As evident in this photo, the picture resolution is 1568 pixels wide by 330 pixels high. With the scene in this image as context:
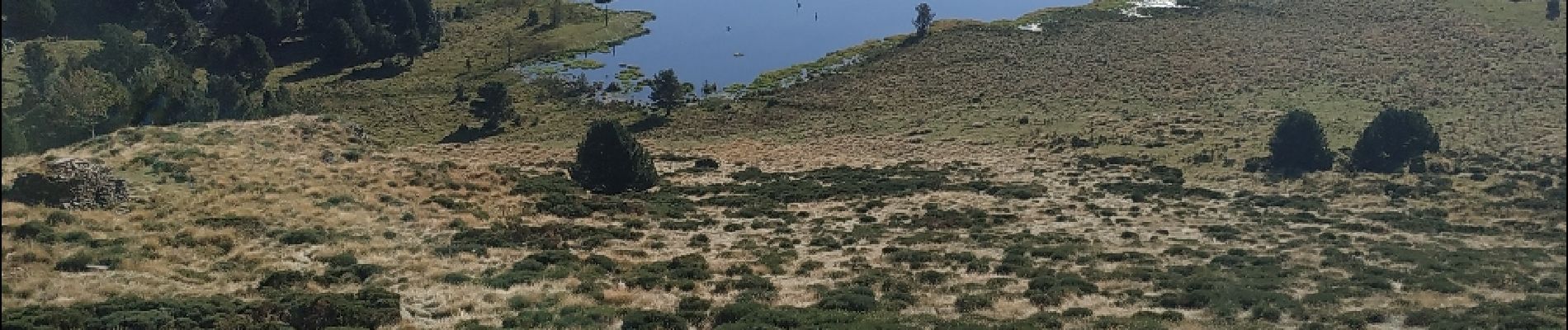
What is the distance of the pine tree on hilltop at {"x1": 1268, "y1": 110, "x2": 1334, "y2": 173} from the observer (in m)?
61.1

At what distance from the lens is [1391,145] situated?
60.0 metres

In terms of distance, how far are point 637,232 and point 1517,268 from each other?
122 feet

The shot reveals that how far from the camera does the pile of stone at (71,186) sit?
32.9m

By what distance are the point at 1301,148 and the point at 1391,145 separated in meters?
5.49

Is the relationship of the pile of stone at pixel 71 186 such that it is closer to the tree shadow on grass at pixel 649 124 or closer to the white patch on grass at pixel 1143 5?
the tree shadow on grass at pixel 649 124

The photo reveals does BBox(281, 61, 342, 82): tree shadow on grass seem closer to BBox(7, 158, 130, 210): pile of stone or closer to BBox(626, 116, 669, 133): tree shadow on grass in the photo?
BBox(626, 116, 669, 133): tree shadow on grass

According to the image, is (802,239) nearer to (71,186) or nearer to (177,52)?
Result: (71,186)

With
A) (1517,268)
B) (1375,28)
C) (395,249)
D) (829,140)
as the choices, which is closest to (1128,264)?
(1517,268)

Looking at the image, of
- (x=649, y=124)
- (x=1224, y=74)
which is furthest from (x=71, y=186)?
(x=1224, y=74)

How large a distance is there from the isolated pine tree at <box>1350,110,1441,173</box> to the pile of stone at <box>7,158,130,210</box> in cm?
7066

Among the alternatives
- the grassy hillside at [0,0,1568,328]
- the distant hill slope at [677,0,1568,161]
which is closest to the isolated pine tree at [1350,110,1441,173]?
the grassy hillside at [0,0,1568,328]

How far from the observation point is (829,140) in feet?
289

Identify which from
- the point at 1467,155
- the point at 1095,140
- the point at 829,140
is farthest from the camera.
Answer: the point at 829,140

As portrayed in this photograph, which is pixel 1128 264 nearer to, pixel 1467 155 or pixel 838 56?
pixel 1467 155
